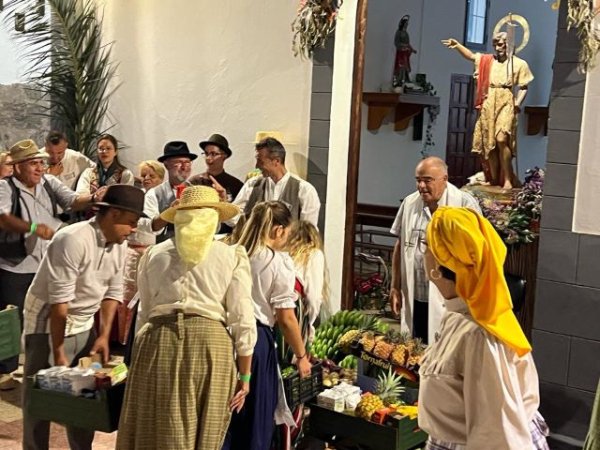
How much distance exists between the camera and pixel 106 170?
7.81 meters

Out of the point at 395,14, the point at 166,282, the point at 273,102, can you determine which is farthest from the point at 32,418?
the point at 395,14

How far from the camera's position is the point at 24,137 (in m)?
8.66

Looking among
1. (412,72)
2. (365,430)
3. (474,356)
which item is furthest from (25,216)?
(412,72)

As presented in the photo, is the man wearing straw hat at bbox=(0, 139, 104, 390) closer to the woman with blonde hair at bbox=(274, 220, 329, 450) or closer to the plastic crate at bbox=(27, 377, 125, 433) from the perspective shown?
the woman with blonde hair at bbox=(274, 220, 329, 450)

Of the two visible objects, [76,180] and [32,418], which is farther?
[76,180]

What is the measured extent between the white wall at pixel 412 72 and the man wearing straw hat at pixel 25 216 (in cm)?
496

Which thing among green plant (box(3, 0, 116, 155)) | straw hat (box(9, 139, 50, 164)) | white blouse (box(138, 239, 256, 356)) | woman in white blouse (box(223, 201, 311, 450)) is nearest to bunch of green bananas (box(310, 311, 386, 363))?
woman in white blouse (box(223, 201, 311, 450))

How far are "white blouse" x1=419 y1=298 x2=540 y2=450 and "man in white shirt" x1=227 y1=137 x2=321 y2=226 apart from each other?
11.5ft

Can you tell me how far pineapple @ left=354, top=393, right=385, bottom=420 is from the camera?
12.8 feet

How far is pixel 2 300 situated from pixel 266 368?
2568mm

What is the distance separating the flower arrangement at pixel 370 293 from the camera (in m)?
7.50

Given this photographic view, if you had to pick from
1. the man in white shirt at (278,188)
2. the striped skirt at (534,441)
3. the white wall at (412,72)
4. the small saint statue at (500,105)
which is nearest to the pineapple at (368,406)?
the striped skirt at (534,441)

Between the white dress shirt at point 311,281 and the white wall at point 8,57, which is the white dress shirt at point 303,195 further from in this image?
the white wall at point 8,57

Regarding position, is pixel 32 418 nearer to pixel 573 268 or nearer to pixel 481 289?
pixel 481 289
